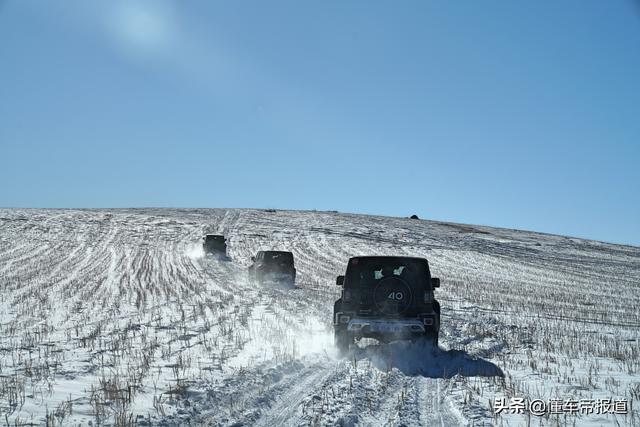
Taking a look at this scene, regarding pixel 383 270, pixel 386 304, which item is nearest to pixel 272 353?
pixel 386 304

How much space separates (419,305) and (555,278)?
2906cm

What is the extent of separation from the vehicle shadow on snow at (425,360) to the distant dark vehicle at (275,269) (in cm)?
1650

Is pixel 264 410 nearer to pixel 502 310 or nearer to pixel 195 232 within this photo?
pixel 502 310

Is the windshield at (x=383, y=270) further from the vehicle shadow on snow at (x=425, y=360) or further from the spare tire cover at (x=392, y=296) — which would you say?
the vehicle shadow on snow at (x=425, y=360)

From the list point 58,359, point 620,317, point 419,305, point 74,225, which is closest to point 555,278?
point 620,317

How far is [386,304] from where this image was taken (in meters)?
10.7

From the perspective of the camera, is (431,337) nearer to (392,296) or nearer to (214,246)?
(392,296)

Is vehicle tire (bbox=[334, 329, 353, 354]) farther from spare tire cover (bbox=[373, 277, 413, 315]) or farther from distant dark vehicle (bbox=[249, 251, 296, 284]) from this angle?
distant dark vehicle (bbox=[249, 251, 296, 284])

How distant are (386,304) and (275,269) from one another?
695 inches

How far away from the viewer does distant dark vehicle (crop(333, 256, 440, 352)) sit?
10.4 metres

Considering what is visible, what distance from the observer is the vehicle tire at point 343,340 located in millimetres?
10688

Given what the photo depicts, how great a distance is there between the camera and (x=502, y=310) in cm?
1834

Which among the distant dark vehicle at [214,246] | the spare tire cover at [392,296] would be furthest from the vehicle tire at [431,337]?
the distant dark vehicle at [214,246]

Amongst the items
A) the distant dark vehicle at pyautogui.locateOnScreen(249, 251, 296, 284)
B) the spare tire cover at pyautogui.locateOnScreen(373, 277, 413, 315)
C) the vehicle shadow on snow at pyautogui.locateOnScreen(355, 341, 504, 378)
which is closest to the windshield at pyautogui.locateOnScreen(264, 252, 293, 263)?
the distant dark vehicle at pyautogui.locateOnScreen(249, 251, 296, 284)
